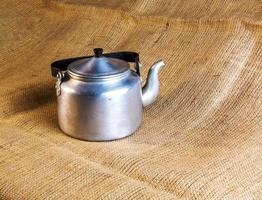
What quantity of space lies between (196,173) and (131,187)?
107mm

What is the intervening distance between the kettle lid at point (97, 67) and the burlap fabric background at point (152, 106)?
4.8 inches

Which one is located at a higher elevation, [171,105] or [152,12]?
[152,12]

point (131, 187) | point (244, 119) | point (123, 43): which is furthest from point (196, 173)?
point (123, 43)

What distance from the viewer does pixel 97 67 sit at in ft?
2.77

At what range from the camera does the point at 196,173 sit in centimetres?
76

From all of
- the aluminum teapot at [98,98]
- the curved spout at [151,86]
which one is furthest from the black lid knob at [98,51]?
the curved spout at [151,86]

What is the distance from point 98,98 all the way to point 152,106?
205 millimetres

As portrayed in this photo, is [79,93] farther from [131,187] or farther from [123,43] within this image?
[123,43]

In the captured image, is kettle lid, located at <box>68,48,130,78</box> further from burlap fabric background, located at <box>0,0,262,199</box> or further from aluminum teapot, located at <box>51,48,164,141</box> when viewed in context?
burlap fabric background, located at <box>0,0,262,199</box>

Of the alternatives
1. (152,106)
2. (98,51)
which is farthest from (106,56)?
(152,106)

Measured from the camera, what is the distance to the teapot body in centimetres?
84

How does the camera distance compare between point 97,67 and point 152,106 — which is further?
point 152,106

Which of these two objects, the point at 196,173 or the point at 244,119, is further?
the point at 244,119

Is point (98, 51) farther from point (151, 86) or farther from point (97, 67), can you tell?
point (151, 86)
